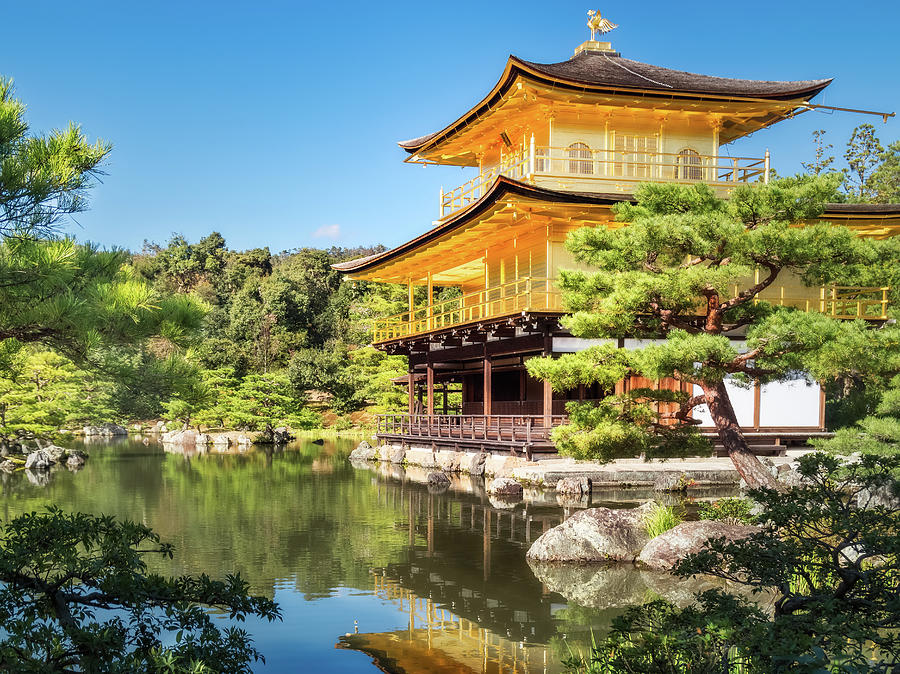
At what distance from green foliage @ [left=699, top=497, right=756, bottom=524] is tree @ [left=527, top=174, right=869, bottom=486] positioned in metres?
0.62

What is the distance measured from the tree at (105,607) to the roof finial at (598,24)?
2335 centimetres

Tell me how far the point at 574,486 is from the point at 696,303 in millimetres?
6116

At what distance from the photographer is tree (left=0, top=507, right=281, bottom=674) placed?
3.54 meters

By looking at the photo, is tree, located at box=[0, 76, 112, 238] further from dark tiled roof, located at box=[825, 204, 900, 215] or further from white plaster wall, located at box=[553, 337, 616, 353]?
dark tiled roof, located at box=[825, 204, 900, 215]

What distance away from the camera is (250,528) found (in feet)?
41.5

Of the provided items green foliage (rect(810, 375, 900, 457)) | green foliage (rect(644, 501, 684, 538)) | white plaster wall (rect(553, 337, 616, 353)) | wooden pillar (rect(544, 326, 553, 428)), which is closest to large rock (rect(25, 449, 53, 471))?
wooden pillar (rect(544, 326, 553, 428))

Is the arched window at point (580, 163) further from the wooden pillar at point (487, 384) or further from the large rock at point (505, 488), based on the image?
the large rock at point (505, 488)

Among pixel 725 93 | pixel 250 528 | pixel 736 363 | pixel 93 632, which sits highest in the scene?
pixel 725 93

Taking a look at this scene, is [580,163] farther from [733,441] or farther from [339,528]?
[339,528]

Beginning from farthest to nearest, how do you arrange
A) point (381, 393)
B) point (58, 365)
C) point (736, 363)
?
1. point (381, 393)
2. point (58, 365)
3. point (736, 363)

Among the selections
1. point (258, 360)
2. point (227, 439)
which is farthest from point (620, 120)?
point (258, 360)

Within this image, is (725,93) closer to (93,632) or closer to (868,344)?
(868,344)

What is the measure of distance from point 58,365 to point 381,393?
1290 cm

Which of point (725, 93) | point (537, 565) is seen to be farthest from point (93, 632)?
point (725, 93)
